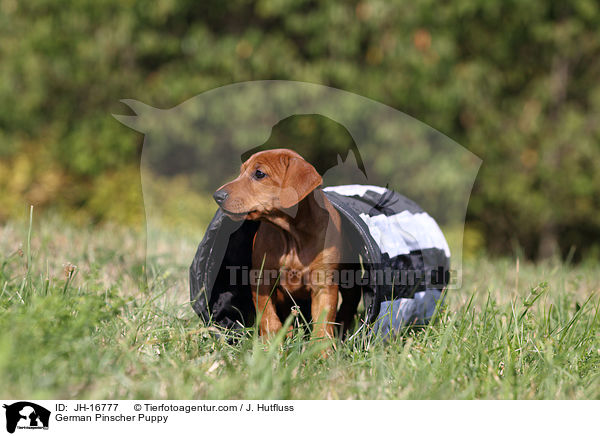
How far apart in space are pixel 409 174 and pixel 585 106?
4.32m

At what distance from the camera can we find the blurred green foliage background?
816cm

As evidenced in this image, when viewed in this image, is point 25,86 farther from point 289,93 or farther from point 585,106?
point 585,106

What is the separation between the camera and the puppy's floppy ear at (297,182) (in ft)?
8.34

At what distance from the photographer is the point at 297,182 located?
2.55m

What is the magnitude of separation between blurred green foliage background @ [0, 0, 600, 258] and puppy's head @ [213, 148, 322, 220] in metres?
5.53

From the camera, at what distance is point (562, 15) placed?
9172 millimetres
